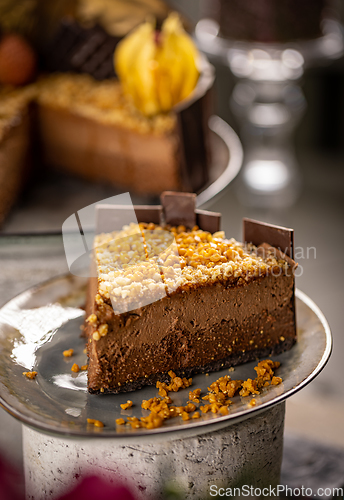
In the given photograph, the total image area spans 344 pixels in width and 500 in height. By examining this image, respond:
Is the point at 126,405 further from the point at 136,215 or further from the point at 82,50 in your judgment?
the point at 82,50

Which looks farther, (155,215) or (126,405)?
(155,215)

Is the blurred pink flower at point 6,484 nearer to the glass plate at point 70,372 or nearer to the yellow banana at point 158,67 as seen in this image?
the glass plate at point 70,372

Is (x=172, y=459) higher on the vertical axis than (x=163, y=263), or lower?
lower

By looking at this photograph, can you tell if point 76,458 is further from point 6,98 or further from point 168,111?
point 6,98

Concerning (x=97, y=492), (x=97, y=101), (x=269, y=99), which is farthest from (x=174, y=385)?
(x=269, y=99)

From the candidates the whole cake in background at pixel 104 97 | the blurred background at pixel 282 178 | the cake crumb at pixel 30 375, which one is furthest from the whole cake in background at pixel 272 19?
the cake crumb at pixel 30 375

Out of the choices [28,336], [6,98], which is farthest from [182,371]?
[6,98]

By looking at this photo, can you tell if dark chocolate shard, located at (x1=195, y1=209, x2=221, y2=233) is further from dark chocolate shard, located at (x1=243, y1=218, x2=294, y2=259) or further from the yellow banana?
the yellow banana
